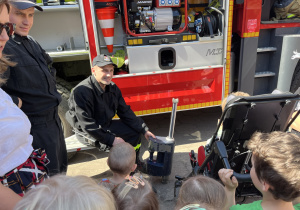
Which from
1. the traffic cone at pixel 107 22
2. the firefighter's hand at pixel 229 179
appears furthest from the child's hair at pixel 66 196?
the traffic cone at pixel 107 22

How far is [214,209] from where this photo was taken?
999mm

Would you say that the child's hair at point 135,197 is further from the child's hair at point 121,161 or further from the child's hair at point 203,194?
the child's hair at point 121,161

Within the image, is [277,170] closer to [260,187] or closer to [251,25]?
[260,187]

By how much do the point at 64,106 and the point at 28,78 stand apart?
1.42 metres

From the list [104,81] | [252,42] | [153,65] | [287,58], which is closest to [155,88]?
[153,65]

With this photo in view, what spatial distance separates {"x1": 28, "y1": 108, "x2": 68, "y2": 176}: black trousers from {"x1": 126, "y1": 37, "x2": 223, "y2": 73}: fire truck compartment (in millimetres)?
1327

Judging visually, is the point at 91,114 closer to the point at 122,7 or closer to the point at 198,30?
the point at 122,7

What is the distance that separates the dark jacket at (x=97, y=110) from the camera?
237 cm

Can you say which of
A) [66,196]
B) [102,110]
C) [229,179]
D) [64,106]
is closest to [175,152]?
[102,110]

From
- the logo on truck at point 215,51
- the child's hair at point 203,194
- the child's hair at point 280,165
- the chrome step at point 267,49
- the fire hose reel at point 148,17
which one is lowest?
the child's hair at point 203,194

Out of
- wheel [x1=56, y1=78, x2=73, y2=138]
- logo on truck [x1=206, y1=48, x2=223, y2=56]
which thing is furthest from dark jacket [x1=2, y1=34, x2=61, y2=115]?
logo on truck [x1=206, y1=48, x2=223, y2=56]

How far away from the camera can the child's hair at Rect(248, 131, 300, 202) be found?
1082mm

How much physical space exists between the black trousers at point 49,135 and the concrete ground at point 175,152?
1.03 metres

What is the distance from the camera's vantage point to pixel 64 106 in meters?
3.00
